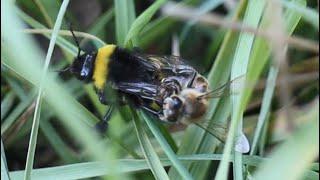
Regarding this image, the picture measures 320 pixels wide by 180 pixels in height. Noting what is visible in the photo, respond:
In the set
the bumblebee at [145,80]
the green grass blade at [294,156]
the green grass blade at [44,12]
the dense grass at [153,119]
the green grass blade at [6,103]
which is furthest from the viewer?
the green grass blade at [6,103]

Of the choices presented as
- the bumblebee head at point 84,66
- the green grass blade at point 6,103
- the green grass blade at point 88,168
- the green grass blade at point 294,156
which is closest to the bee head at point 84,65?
the bumblebee head at point 84,66

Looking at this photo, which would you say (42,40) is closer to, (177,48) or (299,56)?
(177,48)

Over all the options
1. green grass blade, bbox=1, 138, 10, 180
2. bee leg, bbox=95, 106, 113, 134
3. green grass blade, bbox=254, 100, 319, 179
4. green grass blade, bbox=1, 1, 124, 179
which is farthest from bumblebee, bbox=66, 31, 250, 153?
green grass blade, bbox=254, 100, 319, 179

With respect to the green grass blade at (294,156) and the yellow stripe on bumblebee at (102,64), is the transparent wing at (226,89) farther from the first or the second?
the green grass blade at (294,156)

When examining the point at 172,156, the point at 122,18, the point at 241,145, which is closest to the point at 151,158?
the point at 172,156

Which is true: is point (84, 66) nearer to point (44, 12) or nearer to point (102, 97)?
point (102, 97)

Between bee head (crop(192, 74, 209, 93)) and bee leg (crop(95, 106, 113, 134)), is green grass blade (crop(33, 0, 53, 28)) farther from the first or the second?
bee head (crop(192, 74, 209, 93))
